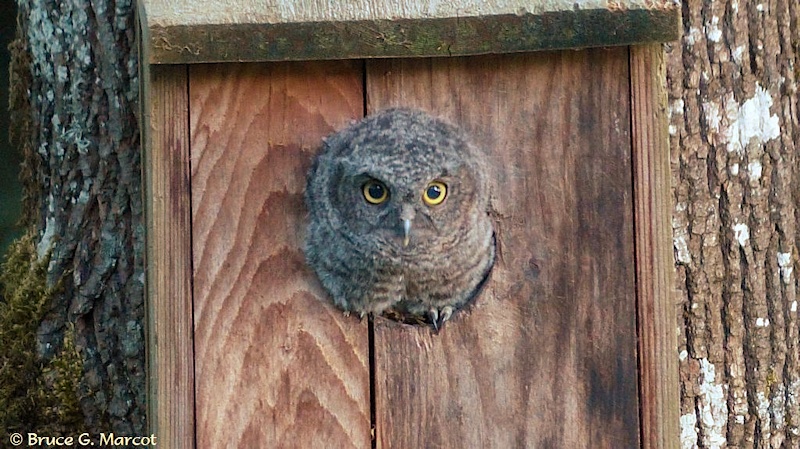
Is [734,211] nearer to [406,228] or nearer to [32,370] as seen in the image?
[406,228]

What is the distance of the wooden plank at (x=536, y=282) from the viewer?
6.79ft

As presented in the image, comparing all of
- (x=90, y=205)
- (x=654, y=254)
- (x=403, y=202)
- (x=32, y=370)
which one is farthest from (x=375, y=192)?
(x=32, y=370)

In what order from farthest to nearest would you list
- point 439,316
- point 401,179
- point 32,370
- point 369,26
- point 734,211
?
point 32,370, point 734,211, point 439,316, point 401,179, point 369,26

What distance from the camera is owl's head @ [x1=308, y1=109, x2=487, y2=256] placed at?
2080 mm

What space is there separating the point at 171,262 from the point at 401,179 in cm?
52

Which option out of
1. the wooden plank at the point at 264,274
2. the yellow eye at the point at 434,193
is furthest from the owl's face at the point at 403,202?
the wooden plank at the point at 264,274

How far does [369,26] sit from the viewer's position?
1.97m

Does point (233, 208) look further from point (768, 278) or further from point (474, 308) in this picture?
point (768, 278)

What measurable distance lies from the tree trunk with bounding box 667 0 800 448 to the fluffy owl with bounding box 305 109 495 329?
639 millimetres

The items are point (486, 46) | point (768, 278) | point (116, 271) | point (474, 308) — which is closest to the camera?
point (486, 46)

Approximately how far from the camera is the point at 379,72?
2.09 metres

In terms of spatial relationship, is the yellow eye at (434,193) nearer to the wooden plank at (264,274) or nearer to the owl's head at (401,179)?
the owl's head at (401,179)

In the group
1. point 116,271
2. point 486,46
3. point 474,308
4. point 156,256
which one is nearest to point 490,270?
point 474,308

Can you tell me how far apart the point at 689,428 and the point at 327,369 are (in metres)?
1.03
